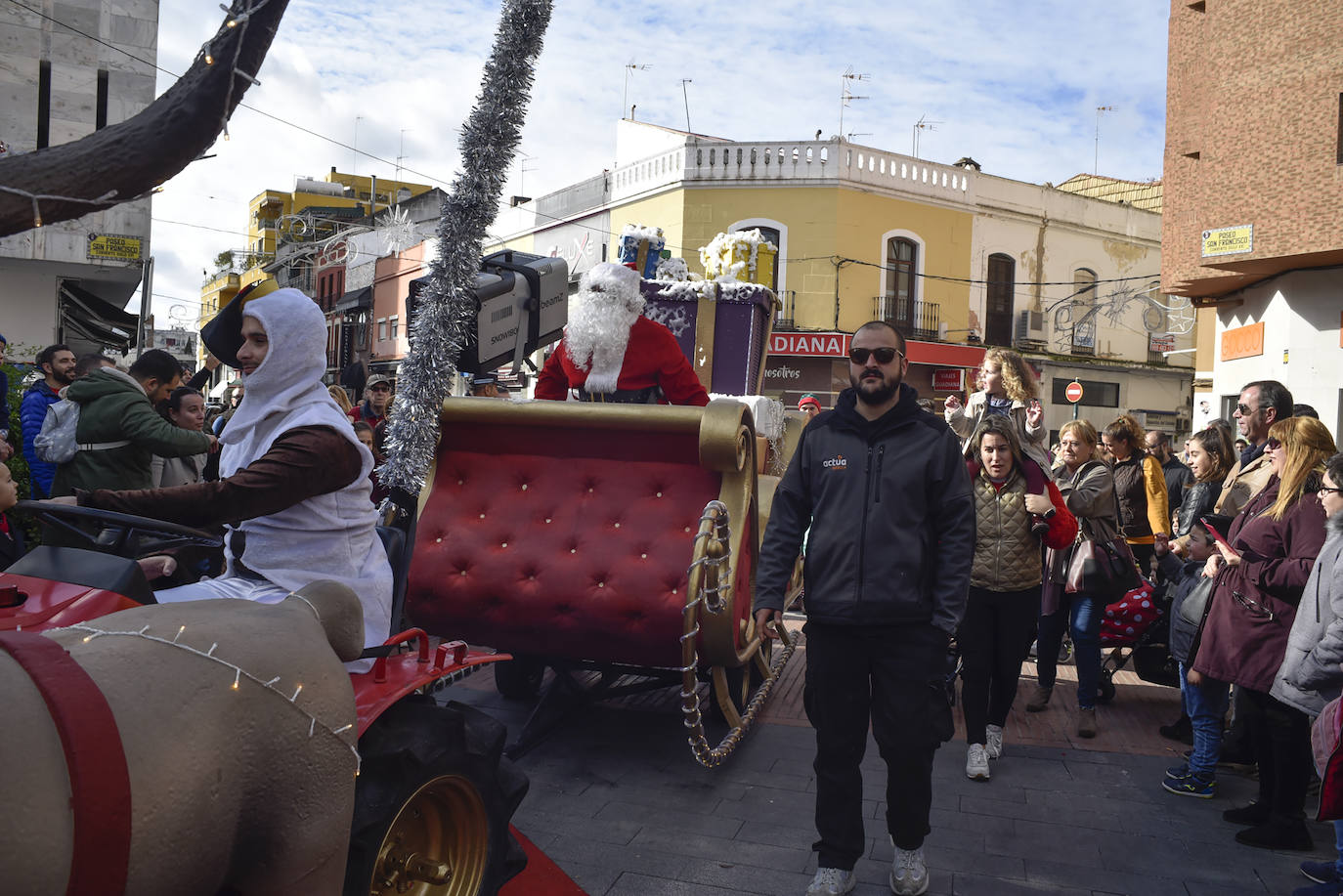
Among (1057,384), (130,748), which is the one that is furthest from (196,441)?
(1057,384)

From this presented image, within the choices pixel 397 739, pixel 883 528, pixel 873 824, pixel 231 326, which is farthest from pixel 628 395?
pixel 397 739

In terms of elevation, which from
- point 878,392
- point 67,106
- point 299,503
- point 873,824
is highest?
point 67,106

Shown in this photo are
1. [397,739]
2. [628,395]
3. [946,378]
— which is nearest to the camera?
[397,739]

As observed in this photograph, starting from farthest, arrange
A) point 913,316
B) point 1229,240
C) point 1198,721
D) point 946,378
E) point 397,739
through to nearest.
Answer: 1. point 946,378
2. point 913,316
3. point 1229,240
4. point 1198,721
5. point 397,739

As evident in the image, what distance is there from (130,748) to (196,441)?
415cm

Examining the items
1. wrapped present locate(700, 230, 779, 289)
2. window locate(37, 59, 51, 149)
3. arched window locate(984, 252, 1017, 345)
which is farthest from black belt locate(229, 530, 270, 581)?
arched window locate(984, 252, 1017, 345)

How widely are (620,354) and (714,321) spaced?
2068mm

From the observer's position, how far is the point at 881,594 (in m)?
3.26

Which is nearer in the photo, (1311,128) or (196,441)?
(196,441)

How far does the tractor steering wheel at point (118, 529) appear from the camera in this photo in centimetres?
214

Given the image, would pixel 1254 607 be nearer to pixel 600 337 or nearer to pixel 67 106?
pixel 600 337

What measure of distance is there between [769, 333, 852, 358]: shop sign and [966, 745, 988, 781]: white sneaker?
741 inches

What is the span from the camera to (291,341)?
261cm

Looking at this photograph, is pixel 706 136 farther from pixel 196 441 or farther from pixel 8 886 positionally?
pixel 8 886
